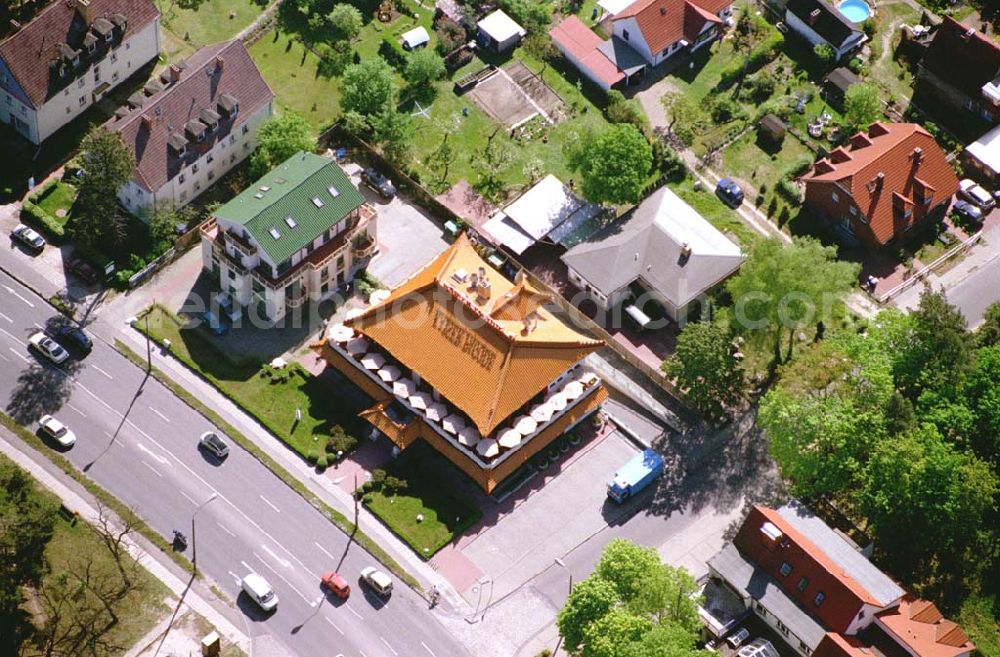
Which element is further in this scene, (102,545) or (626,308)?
(626,308)

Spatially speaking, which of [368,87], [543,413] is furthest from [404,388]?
[368,87]

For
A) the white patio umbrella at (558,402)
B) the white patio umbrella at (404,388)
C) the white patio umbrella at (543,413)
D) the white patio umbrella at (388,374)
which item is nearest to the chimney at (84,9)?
the white patio umbrella at (388,374)

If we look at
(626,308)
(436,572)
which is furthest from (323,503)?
(626,308)

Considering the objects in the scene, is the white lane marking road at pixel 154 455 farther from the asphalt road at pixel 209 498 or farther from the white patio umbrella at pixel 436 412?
the white patio umbrella at pixel 436 412

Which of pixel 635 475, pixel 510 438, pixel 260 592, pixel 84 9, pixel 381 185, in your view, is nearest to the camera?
pixel 260 592

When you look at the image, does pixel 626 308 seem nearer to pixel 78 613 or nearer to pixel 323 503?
pixel 323 503

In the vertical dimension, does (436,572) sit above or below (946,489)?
above

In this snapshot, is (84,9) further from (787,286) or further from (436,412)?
(787,286)
